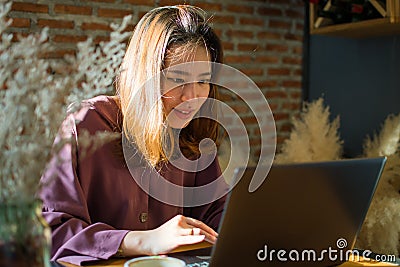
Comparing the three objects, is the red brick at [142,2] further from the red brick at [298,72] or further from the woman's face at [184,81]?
the woman's face at [184,81]

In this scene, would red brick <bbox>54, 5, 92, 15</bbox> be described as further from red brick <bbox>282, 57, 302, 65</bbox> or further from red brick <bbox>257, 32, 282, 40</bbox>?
red brick <bbox>282, 57, 302, 65</bbox>

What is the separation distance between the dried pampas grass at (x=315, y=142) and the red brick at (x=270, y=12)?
541 millimetres

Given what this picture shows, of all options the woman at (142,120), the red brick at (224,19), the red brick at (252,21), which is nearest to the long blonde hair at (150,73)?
the woman at (142,120)

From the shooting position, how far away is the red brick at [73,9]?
238 centimetres

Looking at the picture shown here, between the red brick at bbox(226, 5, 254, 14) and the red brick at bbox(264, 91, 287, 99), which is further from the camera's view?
the red brick at bbox(264, 91, 287, 99)

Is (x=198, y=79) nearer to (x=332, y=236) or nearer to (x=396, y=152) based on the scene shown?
(x=332, y=236)

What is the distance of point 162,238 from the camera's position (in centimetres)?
124

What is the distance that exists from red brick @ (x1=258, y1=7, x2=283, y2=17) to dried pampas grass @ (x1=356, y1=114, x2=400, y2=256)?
2.73 ft

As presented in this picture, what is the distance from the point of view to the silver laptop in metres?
1.01

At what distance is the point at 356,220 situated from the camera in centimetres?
120

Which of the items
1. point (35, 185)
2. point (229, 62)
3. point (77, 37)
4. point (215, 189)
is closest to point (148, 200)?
point (215, 189)

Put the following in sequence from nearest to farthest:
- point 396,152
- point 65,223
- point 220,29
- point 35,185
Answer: point 35,185 → point 65,223 → point 396,152 → point 220,29

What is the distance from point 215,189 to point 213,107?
0.24m

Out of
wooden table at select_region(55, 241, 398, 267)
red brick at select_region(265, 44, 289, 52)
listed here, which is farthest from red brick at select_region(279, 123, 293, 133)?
wooden table at select_region(55, 241, 398, 267)
